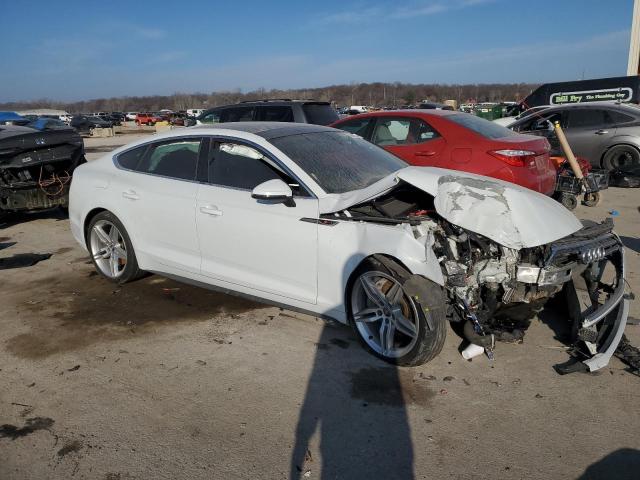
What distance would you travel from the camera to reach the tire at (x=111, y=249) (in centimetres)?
511

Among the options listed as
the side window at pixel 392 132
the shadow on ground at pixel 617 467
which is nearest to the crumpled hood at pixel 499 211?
the shadow on ground at pixel 617 467

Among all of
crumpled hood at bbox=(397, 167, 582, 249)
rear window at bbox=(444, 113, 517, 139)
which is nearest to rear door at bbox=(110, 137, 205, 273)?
crumpled hood at bbox=(397, 167, 582, 249)

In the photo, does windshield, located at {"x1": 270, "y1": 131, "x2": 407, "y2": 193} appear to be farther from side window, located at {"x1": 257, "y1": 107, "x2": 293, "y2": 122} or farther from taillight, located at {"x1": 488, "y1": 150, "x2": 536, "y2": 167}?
side window, located at {"x1": 257, "y1": 107, "x2": 293, "y2": 122}

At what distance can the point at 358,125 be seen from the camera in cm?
816

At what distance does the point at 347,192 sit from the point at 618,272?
Result: 210 centimetres

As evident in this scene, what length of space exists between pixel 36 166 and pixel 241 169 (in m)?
5.11

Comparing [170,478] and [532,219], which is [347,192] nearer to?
[532,219]

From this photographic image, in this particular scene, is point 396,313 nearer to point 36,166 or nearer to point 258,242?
point 258,242

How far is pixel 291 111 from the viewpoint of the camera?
31.3 ft

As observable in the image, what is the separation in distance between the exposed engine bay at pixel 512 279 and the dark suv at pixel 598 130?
809 centimetres

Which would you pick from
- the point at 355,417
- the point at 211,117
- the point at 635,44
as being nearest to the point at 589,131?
the point at 211,117

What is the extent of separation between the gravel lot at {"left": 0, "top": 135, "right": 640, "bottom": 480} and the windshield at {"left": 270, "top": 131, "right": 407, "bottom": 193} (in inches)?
47.4

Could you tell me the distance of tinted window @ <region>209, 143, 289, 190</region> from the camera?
4.22m

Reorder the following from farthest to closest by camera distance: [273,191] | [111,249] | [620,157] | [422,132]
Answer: [620,157] < [422,132] < [111,249] < [273,191]
